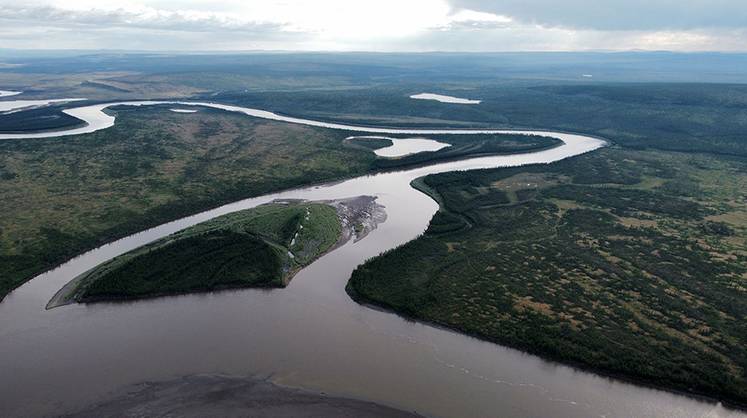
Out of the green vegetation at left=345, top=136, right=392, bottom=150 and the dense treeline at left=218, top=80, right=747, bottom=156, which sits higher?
the dense treeline at left=218, top=80, right=747, bottom=156

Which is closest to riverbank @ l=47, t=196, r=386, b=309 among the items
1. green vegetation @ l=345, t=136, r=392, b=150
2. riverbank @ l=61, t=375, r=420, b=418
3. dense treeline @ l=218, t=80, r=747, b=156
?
riverbank @ l=61, t=375, r=420, b=418

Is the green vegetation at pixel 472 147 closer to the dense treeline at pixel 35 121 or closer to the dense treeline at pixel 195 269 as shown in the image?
the dense treeline at pixel 195 269

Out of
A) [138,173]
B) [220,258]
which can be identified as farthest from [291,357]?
[138,173]

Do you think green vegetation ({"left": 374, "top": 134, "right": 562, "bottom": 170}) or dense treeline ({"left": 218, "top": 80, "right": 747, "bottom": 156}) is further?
dense treeline ({"left": 218, "top": 80, "right": 747, "bottom": 156})

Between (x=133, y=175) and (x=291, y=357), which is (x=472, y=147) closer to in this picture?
(x=133, y=175)

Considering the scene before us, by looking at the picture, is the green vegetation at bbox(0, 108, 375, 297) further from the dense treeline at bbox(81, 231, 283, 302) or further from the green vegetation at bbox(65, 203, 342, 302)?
the dense treeline at bbox(81, 231, 283, 302)

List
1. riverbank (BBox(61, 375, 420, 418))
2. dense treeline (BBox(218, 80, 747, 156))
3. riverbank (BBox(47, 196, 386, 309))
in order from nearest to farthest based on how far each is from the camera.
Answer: riverbank (BBox(61, 375, 420, 418)), riverbank (BBox(47, 196, 386, 309)), dense treeline (BBox(218, 80, 747, 156))

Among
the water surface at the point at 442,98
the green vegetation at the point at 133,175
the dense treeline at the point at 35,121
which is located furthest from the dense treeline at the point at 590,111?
the dense treeline at the point at 35,121
